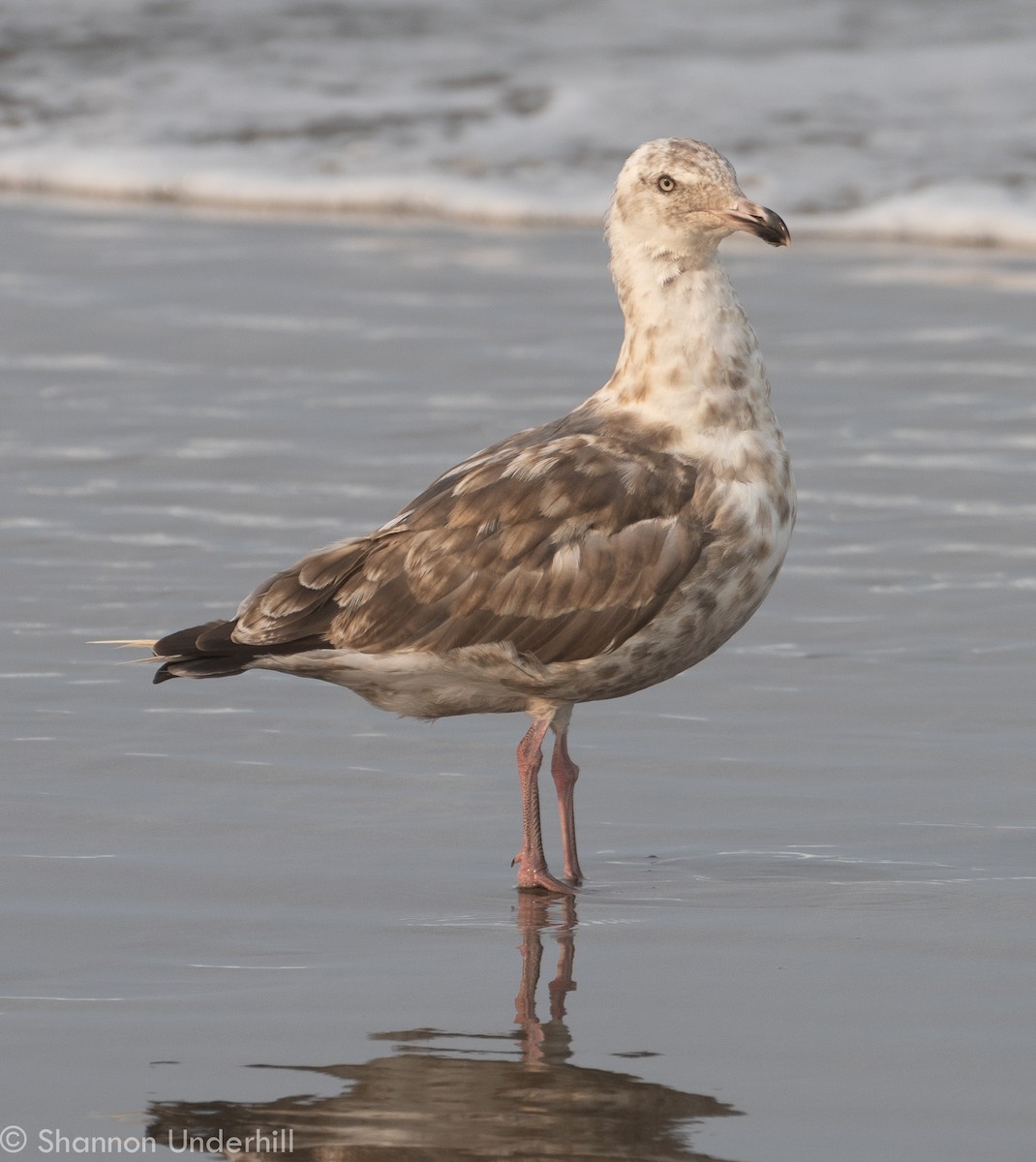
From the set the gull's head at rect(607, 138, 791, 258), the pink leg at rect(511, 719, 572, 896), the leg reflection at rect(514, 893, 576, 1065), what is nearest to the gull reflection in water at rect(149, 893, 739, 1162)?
the leg reflection at rect(514, 893, 576, 1065)

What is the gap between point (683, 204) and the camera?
20.8ft

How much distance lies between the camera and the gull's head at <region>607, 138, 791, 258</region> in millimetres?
6281

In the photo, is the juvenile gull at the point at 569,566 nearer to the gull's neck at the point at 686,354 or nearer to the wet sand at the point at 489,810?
the gull's neck at the point at 686,354

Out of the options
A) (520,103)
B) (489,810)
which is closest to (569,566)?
(489,810)

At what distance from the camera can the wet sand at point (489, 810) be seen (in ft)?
15.0

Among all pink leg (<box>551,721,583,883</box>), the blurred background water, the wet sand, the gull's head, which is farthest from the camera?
the blurred background water

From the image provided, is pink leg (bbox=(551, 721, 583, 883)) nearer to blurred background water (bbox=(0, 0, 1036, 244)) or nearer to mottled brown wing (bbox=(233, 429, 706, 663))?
mottled brown wing (bbox=(233, 429, 706, 663))

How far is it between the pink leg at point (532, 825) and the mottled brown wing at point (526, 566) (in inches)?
10.2

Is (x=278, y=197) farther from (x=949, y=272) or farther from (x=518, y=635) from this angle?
(x=518, y=635)

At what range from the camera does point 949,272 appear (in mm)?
13531

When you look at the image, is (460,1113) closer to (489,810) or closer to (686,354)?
(489,810)

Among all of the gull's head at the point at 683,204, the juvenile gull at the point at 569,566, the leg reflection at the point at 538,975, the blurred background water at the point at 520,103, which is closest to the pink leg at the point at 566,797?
the juvenile gull at the point at 569,566

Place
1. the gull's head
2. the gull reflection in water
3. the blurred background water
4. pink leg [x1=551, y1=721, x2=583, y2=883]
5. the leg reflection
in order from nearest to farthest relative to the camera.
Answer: the gull reflection in water < the leg reflection < pink leg [x1=551, y1=721, x2=583, y2=883] < the gull's head < the blurred background water

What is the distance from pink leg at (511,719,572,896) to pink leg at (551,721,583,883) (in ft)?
0.20
